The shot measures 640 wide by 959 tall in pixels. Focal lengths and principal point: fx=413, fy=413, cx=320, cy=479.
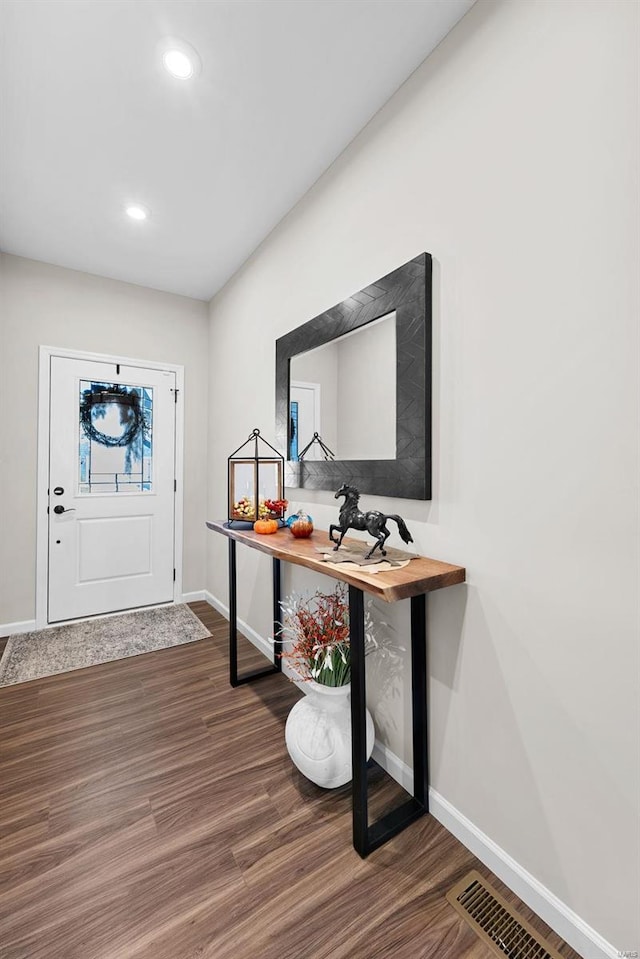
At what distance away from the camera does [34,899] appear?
123cm

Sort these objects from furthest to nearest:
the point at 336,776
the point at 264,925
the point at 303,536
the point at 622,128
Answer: the point at 303,536
the point at 336,776
the point at 264,925
the point at 622,128

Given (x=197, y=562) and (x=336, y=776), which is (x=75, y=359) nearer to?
(x=197, y=562)

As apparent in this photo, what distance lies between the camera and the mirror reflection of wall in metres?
1.72

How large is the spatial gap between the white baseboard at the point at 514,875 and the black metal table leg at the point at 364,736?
8cm

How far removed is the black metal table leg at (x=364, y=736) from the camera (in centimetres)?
135

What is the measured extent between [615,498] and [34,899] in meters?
2.01

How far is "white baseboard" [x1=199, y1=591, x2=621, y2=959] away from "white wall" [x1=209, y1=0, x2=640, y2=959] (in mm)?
28

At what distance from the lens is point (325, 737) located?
1565 millimetres

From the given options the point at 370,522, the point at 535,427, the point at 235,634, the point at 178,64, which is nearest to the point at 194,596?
the point at 235,634

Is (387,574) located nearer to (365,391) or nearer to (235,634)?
(365,391)

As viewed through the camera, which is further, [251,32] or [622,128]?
[251,32]

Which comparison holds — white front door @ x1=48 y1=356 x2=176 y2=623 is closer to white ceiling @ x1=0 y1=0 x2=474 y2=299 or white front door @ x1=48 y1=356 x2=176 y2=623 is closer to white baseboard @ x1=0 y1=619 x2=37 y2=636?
white baseboard @ x1=0 y1=619 x2=37 y2=636

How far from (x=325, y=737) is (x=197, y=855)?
542 mm

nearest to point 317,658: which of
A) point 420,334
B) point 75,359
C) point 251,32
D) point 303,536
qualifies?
point 303,536
